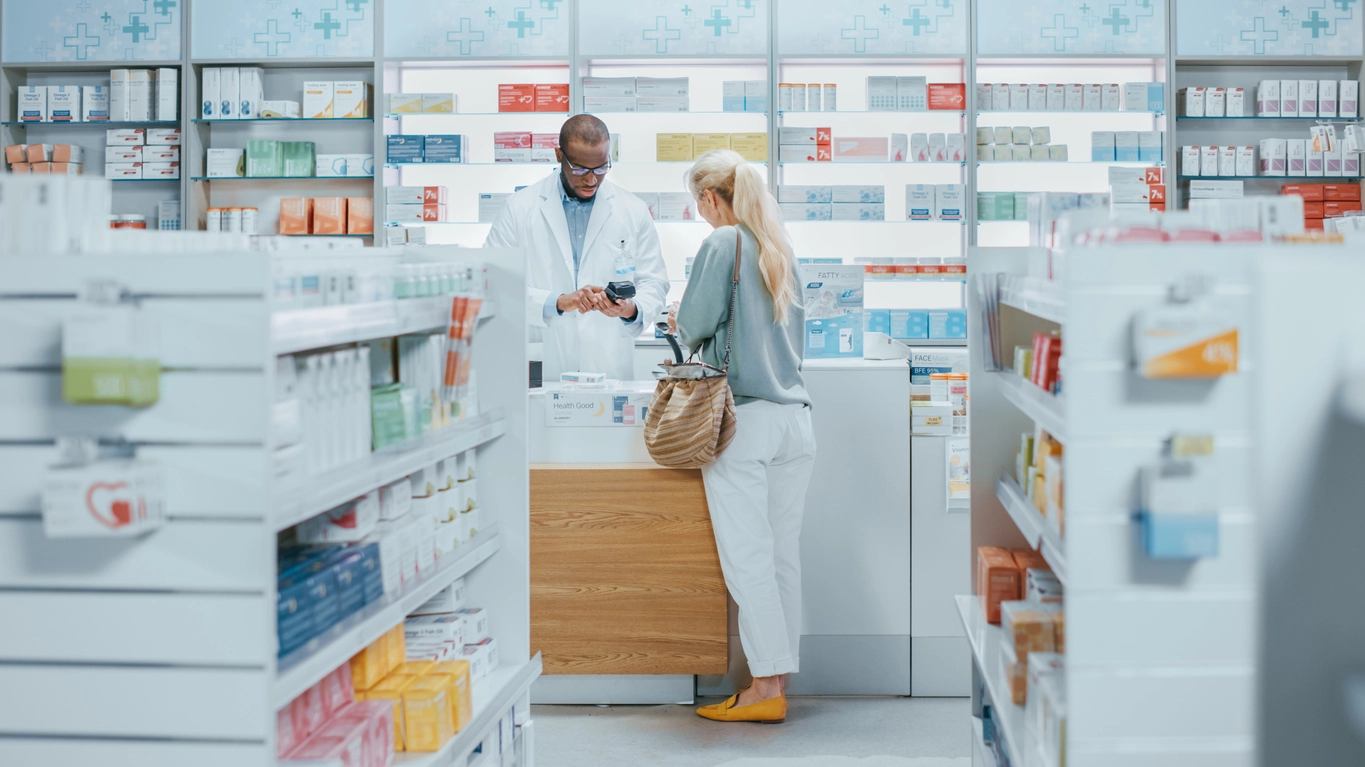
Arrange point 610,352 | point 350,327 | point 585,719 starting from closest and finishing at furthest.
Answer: point 350,327 < point 585,719 < point 610,352

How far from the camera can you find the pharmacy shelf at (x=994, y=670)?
224 cm

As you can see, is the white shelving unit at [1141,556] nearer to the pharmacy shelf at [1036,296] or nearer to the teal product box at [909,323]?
the pharmacy shelf at [1036,296]

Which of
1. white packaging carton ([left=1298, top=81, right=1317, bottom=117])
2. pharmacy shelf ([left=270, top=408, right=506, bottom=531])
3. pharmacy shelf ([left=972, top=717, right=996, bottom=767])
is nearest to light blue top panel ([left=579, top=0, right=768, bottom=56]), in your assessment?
white packaging carton ([left=1298, top=81, right=1317, bottom=117])

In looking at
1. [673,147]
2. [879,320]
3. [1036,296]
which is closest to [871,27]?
[673,147]

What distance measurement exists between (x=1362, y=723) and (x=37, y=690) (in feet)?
5.56

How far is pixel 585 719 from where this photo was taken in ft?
12.4

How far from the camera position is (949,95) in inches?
247

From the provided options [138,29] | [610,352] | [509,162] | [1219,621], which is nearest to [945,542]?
[610,352]

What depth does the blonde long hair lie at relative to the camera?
11.3ft

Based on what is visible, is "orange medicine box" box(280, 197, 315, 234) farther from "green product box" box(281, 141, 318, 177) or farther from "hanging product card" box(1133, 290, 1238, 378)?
"hanging product card" box(1133, 290, 1238, 378)

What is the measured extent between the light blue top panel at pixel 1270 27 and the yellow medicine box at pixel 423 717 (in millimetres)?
5629

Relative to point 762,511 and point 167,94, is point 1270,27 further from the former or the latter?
point 167,94

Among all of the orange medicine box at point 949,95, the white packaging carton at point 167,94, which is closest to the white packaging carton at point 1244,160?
the orange medicine box at point 949,95

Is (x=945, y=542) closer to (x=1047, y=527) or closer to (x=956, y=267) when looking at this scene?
(x=1047, y=527)
